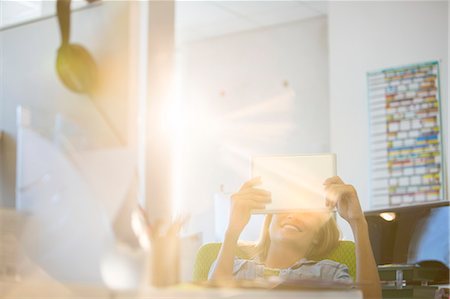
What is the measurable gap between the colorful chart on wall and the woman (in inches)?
79.1

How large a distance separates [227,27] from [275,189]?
3.36 metres

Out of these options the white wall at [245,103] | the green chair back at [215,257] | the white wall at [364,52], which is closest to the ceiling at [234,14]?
the white wall at [245,103]

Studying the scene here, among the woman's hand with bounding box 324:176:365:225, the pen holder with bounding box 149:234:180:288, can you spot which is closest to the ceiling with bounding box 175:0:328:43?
the woman's hand with bounding box 324:176:365:225

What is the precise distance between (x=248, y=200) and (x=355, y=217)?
0.85ft

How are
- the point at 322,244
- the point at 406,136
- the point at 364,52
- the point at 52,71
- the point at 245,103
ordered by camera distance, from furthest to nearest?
the point at 245,103, the point at 364,52, the point at 406,136, the point at 322,244, the point at 52,71

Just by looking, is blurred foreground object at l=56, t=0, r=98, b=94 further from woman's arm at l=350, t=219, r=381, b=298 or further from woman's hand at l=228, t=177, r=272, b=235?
woman's arm at l=350, t=219, r=381, b=298

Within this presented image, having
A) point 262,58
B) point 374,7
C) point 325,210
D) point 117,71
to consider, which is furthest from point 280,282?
point 262,58

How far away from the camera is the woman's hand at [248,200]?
5.00 feet

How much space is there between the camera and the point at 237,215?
1562 millimetres

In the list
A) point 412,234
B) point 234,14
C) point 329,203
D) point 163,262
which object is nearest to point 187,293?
point 163,262

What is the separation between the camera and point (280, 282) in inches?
29.3

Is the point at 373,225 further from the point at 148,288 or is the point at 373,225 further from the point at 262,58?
the point at 262,58

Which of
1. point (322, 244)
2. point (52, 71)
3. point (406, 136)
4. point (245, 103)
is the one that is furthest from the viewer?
point (245, 103)

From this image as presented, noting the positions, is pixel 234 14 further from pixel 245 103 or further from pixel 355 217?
pixel 355 217
